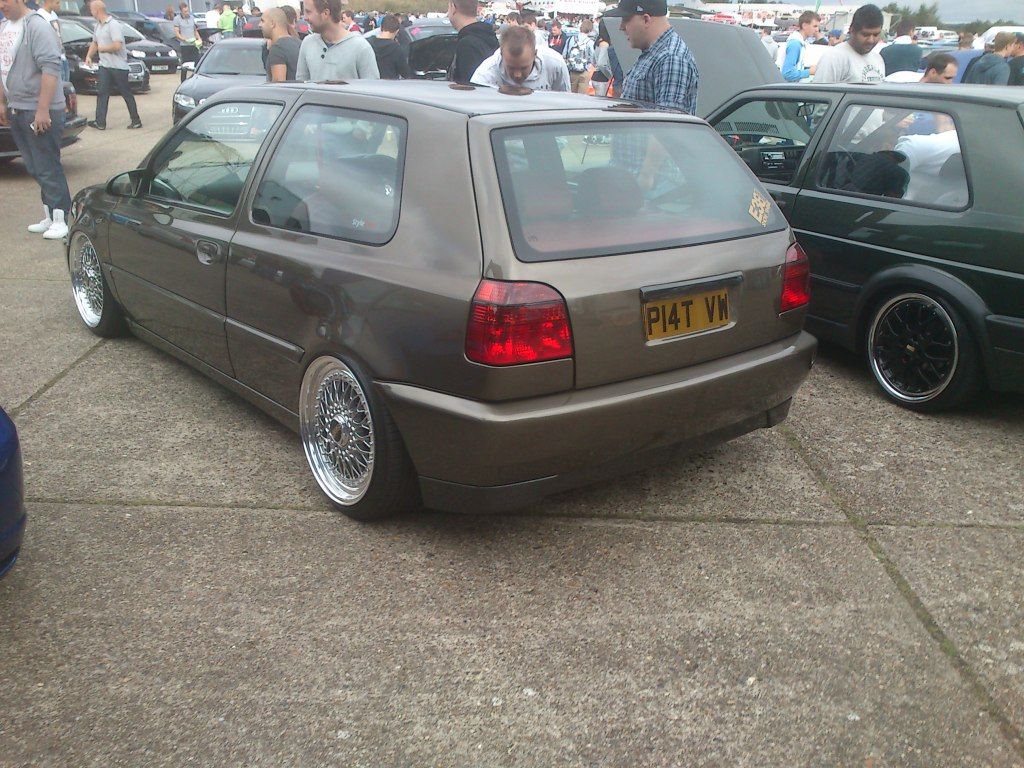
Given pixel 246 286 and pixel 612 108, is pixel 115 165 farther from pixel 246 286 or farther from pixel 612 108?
pixel 612 108

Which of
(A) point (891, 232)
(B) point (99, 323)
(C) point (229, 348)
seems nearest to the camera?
(C) point (229, 348)

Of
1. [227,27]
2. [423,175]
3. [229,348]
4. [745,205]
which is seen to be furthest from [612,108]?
[227,27]

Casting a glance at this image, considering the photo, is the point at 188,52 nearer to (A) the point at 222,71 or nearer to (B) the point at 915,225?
(A) the point at 222,71

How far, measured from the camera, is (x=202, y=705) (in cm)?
239

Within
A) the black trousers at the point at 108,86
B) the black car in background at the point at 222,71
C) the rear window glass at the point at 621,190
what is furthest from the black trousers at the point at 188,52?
the rear window glass at the point at 621,190

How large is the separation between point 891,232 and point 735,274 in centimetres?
168

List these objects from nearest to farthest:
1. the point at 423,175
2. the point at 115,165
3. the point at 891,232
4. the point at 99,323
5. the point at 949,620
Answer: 1. the point at 949,620
2. the point at 423,175
3. the point at 891,232
4. the point at 99,323
5. the point at 115,165

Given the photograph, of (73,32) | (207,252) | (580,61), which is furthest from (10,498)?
(73,32)

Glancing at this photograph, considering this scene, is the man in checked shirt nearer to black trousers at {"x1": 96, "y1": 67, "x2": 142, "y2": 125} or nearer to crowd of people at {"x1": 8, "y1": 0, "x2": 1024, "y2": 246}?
crowd of people at {"x1": 8, "y1": 0, "x2": 1024, "y2": 246}

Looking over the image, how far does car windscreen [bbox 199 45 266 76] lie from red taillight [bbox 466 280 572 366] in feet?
35.2

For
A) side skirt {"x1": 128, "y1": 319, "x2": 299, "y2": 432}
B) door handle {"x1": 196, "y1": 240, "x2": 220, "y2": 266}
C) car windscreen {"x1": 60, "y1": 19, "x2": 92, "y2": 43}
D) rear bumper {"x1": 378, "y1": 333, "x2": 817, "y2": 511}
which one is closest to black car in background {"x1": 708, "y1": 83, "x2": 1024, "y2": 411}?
rear bumper {"x1": 378, "y1": 333, "x2": 817, "y2": 511}

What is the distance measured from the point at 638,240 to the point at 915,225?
2.00 meters

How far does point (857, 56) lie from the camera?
6.99m

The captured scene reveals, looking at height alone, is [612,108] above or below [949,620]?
above
